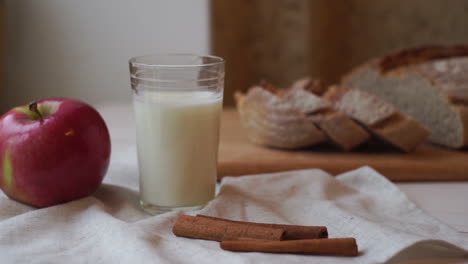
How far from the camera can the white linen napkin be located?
0.91 meters

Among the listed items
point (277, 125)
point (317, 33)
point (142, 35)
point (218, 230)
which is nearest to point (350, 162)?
point (277, 125)

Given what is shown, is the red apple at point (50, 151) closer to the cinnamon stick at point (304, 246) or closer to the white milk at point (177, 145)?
the white milk at point (177, 145)

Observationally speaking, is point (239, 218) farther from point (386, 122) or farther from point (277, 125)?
point (386, 122)

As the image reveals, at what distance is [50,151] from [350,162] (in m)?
0.77

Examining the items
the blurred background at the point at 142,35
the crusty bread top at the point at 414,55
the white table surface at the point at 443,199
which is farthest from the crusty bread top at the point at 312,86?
the blurred background at the point at 142,35

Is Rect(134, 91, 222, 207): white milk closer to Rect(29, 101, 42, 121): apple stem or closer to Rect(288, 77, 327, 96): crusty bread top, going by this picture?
Rect(29, 101, 42, 121): apple stem

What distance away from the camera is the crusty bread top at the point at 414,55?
6.67 ft

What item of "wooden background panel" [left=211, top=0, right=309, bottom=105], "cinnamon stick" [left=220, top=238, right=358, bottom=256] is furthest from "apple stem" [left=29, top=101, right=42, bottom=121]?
"wooden background panel" [left=211, top=0, right=309, bottom=105]

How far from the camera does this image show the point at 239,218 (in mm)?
1119

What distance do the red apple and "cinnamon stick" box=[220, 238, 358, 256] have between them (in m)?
0.39

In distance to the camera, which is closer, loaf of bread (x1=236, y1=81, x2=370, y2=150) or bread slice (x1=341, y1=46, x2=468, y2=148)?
loaf of bread (x1=236, y1=81, x2=370, y2=150)

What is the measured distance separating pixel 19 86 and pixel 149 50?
582mm

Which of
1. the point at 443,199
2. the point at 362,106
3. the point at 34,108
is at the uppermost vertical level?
the point at 34,108

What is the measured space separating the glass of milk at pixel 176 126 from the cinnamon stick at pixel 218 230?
0.15 meters
